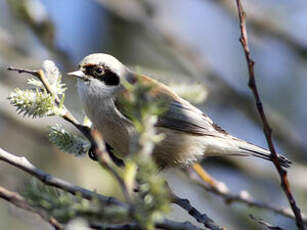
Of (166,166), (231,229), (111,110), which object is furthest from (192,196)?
(111,110)

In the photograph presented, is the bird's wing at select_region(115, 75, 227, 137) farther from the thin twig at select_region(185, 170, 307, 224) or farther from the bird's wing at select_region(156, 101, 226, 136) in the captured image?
the thin twig at select_region(185, 170, 307, 224)

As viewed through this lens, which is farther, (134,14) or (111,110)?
(134,14)

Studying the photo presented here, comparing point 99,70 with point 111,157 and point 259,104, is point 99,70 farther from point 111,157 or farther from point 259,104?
point 259,104

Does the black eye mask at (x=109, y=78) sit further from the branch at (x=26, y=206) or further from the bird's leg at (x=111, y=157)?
the branch at (x=26, y=206)

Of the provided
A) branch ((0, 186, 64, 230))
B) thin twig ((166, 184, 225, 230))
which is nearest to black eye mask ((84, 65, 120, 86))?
thin twig ((166, 184, 225, 230))

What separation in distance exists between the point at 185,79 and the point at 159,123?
5.15ft

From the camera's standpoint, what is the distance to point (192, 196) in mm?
7562

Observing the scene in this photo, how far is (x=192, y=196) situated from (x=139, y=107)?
6.01 m

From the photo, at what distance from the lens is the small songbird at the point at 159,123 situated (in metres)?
3.92

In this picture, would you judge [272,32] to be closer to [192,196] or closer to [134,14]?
[134,14]

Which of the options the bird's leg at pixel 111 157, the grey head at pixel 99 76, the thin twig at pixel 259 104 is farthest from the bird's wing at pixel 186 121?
the thin twig at pixel 259 104

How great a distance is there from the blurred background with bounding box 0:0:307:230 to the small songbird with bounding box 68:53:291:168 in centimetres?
36

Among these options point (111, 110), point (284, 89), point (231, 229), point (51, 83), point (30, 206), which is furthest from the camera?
point (284, 89)

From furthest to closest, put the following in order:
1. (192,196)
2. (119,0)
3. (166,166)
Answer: (192,196)
(119,0)
(166,166)
